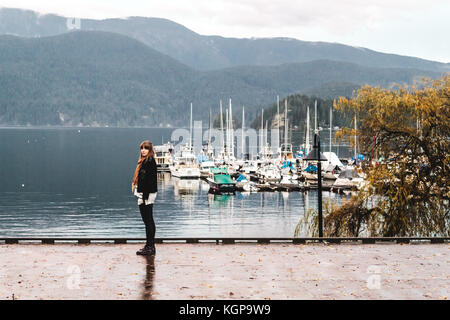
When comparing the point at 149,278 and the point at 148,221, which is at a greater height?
the point at 148,221

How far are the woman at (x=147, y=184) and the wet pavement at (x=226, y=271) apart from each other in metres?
0.51

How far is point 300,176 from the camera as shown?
10494cm

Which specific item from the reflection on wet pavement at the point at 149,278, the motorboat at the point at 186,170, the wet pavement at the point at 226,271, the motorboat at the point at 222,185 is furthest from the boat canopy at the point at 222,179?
the reflection on wet pavement at the point at 149,278

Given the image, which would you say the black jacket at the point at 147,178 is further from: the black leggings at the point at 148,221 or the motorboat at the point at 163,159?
the motorboat at the point at 163,159

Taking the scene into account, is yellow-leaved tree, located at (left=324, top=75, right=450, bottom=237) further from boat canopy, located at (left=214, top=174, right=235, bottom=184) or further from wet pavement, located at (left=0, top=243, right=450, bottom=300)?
boat canopy, located at (left=214, top=174, right=235, bottom=184)

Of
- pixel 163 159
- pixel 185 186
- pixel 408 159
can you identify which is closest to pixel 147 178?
pixel 408 159

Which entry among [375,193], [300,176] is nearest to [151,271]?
[375,193]

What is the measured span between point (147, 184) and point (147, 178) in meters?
0.15

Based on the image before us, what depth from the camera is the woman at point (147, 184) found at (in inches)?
564

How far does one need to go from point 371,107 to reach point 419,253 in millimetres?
12149

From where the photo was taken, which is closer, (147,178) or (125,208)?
(147,178)

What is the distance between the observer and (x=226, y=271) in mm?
13016

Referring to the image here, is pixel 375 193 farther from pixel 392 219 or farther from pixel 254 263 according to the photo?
pixel 254 263

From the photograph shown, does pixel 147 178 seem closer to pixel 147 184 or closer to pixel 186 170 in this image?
pixel 147 184
